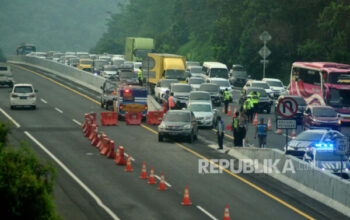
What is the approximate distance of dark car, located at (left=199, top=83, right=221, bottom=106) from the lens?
185 feet

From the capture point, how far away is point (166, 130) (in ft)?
125

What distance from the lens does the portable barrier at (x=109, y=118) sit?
145 feet

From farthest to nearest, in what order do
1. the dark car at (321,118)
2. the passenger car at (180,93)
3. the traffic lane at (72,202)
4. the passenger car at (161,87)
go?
the passenger car at (161,87) → the passenger car at (180,93) → the dark car at (321,118) → the traffic lane at (72,202)

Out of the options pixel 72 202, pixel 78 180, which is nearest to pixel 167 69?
pixel 78 180

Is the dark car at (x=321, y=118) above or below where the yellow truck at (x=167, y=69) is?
below

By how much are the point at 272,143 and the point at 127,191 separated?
1498 cm

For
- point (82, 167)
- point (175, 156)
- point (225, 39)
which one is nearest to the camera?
point (82, 167)

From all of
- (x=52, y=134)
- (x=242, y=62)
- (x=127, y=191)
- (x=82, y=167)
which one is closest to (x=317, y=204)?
(x=127, y=191)

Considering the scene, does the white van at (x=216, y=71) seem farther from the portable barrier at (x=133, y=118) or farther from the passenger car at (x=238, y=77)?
the portable barrier at (x=133, y=118)

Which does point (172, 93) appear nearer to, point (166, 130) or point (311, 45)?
point (166, 130)

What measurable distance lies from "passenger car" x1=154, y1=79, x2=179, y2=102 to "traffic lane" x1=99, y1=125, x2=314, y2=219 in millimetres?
15571

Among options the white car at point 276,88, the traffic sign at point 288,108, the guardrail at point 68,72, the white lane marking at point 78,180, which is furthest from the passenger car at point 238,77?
the traffic sign at point 288,108

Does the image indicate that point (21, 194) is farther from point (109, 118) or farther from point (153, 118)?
point (153, 118)

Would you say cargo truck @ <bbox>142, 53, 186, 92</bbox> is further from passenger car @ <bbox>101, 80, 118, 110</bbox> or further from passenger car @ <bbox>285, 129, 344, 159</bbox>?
passenger car @ <bbox>285, 129, 344, 159</bbox>
